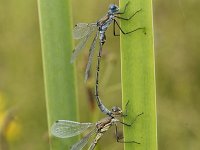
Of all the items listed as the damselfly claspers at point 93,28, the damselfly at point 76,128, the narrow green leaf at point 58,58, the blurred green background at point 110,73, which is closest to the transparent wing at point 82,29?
the damselfly claspers at point 93,28

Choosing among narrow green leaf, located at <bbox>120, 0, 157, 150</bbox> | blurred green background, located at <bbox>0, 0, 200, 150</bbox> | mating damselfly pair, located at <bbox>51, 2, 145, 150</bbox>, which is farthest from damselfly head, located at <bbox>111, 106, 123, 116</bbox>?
blurred green background, located at <bbox>0, 0, 200, 150</bbox>

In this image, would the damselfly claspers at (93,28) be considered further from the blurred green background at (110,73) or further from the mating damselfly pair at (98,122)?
the blurred green background at (110,73)

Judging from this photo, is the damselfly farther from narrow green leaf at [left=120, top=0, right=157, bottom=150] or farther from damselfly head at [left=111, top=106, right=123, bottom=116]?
narrow green leaf at [left=120, top=0, right=157, bottom=150]

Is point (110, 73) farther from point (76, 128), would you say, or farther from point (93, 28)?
point (76, 128)

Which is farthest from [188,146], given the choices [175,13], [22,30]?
[22,30]

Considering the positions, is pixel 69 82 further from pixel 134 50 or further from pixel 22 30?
pixel 22 30

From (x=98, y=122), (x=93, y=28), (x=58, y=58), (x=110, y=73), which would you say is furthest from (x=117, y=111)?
(x=110, y=73)
